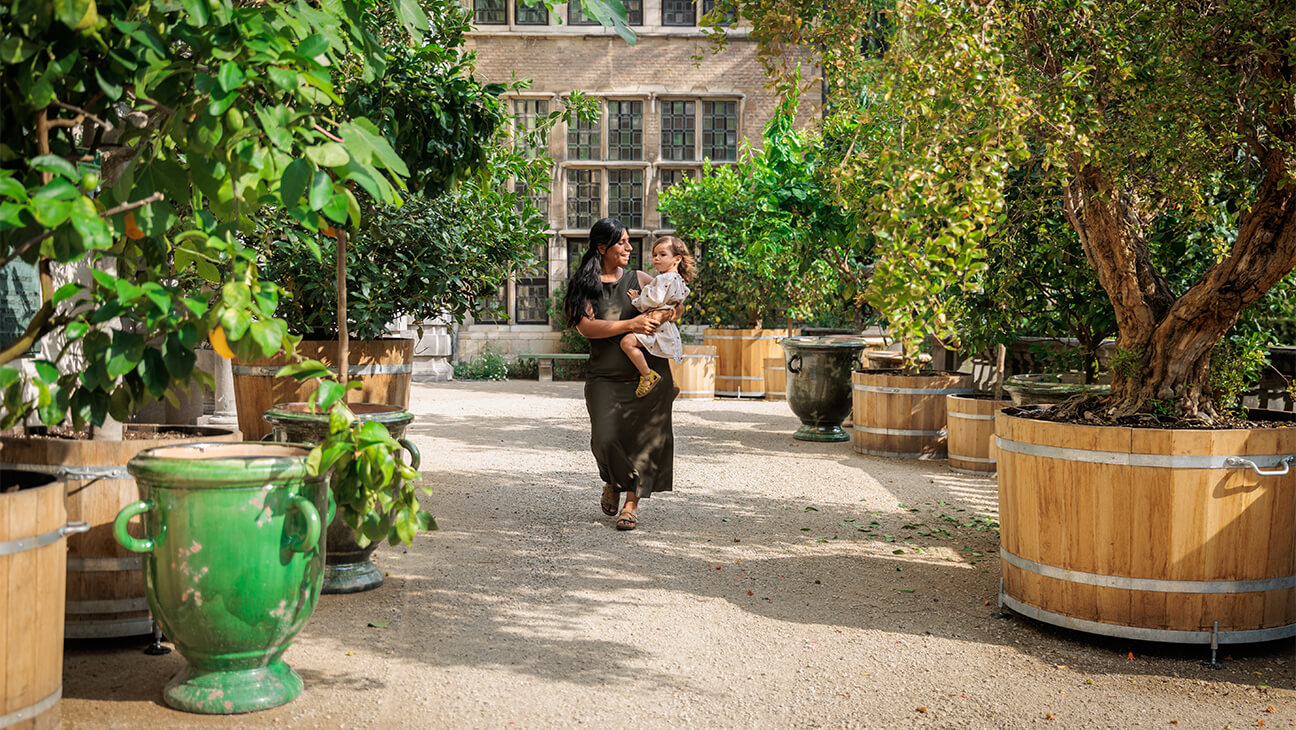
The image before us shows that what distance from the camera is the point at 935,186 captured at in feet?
12.3

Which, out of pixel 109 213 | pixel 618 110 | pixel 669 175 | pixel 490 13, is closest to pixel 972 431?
pixel 109 213

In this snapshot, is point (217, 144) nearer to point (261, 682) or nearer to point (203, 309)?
point (203, 309)

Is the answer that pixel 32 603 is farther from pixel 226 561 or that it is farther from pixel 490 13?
pixel 490 13

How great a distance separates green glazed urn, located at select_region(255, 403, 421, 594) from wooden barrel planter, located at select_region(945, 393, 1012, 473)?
5165 mm

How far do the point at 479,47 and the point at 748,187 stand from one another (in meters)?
8.51

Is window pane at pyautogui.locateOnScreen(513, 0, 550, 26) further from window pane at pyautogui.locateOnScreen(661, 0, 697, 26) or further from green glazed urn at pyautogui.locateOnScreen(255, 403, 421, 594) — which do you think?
green glazed urn at pyautogui.locateOnScreen(255, 403, 421, 594)

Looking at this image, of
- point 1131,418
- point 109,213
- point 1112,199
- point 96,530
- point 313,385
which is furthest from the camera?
point 313,385

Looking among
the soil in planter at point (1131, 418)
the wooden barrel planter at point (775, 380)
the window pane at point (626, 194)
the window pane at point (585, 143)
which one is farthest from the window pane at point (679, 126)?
the soil in planter at point (1131, 418)

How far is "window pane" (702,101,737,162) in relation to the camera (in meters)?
22.3

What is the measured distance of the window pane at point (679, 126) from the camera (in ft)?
73.0

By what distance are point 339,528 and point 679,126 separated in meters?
18.2

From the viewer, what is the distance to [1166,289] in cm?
509

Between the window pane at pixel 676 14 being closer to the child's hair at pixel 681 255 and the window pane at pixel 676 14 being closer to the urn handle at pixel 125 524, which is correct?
the child's hair at pixel 681 255

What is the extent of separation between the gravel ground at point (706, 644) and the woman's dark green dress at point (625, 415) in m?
0.37
